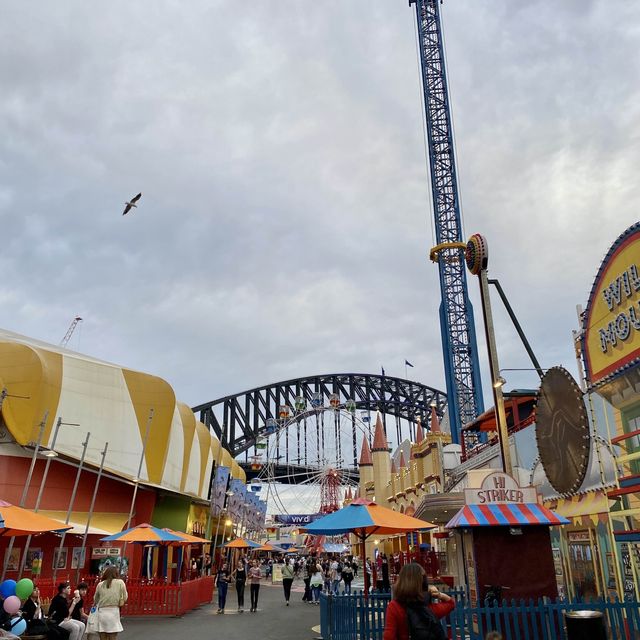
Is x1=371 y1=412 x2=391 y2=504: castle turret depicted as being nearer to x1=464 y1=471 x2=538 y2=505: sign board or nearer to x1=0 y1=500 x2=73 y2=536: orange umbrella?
x1=0 y1=500 x2=73 y2=536: orange umbrella

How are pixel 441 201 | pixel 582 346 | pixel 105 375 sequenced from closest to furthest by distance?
pixel 582 346
pixel 105 375
pixel 441 201

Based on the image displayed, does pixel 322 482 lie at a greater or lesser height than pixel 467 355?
lesser

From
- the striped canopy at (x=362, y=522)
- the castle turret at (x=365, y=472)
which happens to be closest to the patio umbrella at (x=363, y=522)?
the striped canopy at (x=362, y=522)

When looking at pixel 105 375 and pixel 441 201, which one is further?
pixel 441 201

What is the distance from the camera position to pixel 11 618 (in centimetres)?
723

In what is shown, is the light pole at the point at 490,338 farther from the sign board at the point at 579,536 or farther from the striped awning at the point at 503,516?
the sign board at the point at 579,536

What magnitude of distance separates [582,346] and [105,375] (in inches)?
708

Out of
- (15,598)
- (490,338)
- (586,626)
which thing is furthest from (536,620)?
(15,598)

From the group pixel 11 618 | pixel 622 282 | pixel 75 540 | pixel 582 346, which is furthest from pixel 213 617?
pixel 622 282

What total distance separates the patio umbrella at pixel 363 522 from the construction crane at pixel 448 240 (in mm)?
32049

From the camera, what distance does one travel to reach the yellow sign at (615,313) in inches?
309

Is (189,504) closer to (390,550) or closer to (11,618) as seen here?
(390,550)

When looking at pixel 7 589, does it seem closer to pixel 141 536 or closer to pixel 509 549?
pixel 509 549

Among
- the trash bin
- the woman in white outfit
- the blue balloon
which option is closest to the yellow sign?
the trash bin
